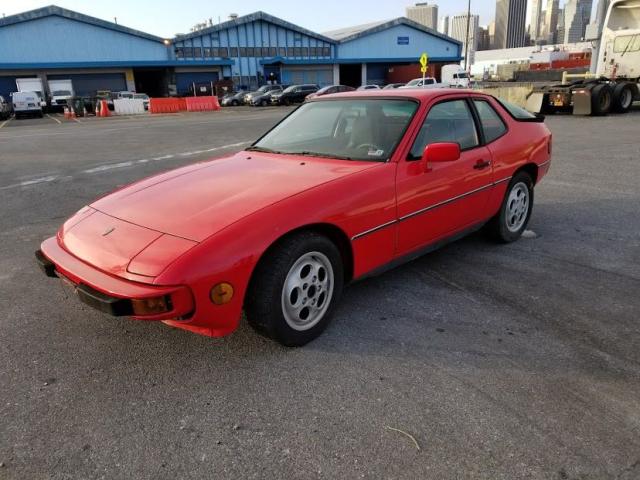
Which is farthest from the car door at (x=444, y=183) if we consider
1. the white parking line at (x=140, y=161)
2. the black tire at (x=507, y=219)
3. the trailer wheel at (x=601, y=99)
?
the trailer wheel at (x=601, y=99)

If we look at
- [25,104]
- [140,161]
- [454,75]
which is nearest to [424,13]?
[454,75]

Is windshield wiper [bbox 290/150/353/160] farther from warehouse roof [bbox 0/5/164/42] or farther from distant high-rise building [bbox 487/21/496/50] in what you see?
distant high-rise building [bbox 487/21/496/50]

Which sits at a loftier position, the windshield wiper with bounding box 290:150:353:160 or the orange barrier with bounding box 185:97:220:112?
the windshield wiper with bounding box 290:150:353:160

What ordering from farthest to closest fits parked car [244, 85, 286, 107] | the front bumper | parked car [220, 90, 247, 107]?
parked car [220, 90, 247, 107]
parked car [244, 85, 286, 107]
the front bumper

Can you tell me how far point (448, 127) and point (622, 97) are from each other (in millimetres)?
16527

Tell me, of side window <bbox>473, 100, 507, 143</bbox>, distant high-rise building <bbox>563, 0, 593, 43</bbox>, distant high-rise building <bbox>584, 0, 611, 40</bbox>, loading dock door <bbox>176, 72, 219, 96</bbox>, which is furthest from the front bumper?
distant high-rise building <bbox>563, 0, 593, 43</bbox>

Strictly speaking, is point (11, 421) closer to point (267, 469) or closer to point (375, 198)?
point (267, 469)

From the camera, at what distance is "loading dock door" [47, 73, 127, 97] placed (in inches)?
1697

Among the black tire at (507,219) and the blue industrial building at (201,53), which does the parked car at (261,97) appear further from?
the black tire at (507,219)

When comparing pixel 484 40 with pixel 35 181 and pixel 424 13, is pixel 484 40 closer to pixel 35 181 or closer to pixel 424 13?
pixel 424 13

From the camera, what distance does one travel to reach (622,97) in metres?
16.8

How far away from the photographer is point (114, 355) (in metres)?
2.90

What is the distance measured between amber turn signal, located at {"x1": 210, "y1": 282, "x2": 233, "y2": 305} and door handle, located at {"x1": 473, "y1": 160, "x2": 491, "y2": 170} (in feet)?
7.73

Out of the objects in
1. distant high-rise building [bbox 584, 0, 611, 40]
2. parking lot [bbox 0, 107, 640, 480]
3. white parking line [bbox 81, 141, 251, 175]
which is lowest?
parking lot [bbox 0, 107, 640, 480]
